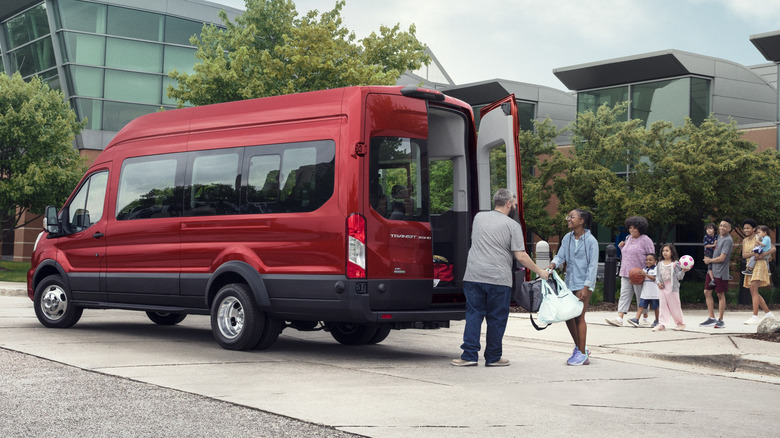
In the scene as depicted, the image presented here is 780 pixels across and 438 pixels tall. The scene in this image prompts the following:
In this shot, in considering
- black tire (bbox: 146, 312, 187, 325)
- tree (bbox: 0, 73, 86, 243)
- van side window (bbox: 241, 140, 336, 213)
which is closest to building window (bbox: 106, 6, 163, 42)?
tree (bbox: 0, 73, 86, 243)

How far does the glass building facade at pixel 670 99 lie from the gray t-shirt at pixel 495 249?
66.4 ft

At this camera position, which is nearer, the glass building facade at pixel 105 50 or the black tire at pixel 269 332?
the black tire at pixel 269 332

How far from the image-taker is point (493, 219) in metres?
9.02

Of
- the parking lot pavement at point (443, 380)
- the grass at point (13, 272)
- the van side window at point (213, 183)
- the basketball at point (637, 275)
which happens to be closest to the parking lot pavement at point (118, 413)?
the parking lot pavement at point (443, 380)

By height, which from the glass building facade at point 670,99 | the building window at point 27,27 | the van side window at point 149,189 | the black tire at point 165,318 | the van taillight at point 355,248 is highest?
the building window at point 27,27

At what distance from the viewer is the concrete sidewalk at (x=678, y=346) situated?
9719mm

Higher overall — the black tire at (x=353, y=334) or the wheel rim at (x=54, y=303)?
the wheel rim at (x=54, y=303)

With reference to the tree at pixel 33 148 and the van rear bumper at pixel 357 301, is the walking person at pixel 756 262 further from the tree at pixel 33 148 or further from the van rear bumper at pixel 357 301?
the tree at pixel 33 148

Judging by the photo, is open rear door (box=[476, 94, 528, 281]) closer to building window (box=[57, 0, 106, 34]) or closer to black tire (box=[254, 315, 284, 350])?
black tire (box=[254, 315, 284, 350])

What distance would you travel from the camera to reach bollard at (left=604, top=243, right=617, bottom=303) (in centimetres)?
1779

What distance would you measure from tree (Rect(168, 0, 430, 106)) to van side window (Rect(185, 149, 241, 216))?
11.0 m

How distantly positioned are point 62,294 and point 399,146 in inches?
224

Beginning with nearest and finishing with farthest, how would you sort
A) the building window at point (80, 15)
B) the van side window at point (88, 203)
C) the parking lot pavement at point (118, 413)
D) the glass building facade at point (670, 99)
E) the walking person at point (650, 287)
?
1. the parking lot pavement at point (118, 413)
2. the van side window at point (88, 203)
3. the walking person at point (650, 287)
4. the glass building facade at point (670, 99)
5. the building window at point (80, 15)

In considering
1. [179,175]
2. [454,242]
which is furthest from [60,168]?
[454,242]
